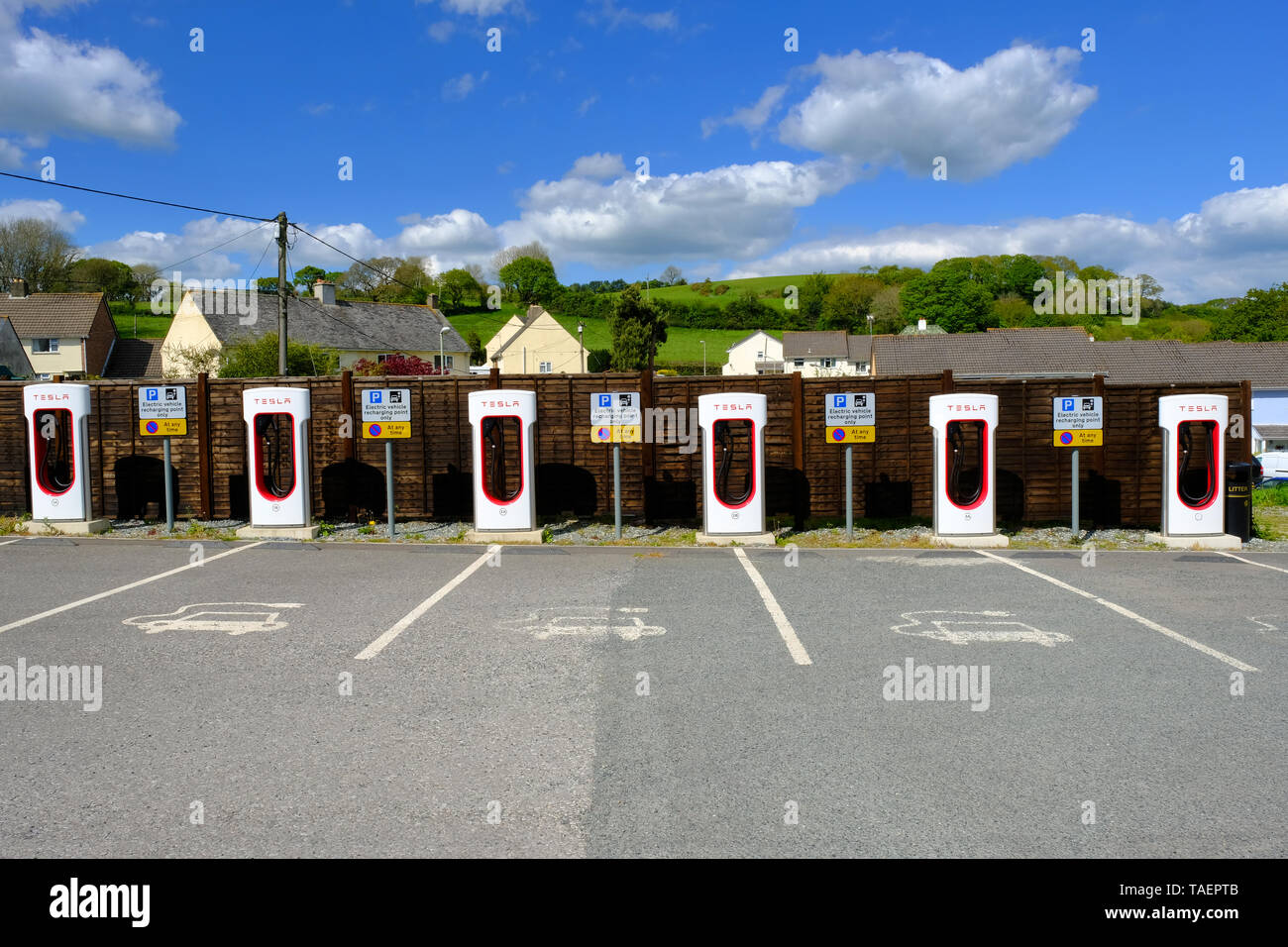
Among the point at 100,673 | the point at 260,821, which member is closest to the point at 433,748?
the point at 260,821

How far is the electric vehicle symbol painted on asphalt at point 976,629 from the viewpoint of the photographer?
24.4 feet

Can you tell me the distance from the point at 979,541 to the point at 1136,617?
440 cm

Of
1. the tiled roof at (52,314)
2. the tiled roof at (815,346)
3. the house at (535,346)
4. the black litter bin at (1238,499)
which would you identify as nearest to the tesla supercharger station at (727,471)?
the black litter bin at (1238,499)

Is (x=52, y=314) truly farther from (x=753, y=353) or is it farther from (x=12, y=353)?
(x=753, y=353)

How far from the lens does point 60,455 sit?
14.3 metres

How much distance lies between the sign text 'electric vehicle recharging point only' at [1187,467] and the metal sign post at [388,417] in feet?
36.4

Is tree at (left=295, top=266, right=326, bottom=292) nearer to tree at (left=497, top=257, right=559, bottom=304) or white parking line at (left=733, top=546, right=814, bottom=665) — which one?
tree at (left=497, top=257, right=559, bottom=304)

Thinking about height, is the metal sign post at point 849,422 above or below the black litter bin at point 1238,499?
above

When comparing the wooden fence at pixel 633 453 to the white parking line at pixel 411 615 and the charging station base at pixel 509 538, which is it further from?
the white parking line at pixel 411 615

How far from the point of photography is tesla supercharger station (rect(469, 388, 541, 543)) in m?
13.1

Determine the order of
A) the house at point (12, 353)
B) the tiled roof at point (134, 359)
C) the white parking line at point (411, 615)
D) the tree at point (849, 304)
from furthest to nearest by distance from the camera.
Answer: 1. the tree at point (849, 304)
2. the tiled roof at point (134, 359)
3. the house at point (12, 353)
4. the white parking line at point (411, 615)

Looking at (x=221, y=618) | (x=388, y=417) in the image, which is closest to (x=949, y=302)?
(x=388, y=417)

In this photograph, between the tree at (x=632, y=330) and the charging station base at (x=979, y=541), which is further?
the tree at (x=632, y=330)
